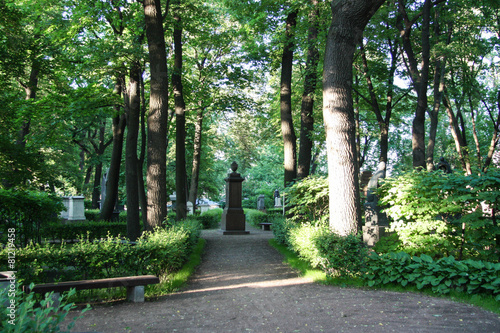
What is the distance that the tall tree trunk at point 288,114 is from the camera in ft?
47.3

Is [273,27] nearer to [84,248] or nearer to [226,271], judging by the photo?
[226,271]

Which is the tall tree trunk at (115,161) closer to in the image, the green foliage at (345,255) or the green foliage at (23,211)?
the green foliage at (23,211)

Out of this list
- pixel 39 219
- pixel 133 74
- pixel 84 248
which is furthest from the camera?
pixel 133 74

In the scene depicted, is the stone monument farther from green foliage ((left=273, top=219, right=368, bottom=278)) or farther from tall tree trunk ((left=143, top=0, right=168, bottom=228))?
green foliage ((left=273, top=219, right=368, bottom=278))

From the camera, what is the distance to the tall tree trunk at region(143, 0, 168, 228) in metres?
9.70

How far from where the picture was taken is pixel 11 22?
1176 cm

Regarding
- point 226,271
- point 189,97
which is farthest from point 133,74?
point 226,271

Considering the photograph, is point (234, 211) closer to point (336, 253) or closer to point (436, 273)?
point (336, 253)

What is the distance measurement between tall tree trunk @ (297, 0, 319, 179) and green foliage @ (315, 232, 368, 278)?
19.3ft

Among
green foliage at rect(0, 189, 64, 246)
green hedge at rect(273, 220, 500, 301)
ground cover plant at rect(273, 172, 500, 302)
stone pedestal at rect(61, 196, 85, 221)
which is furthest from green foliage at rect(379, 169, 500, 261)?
stone pedestal at rect(61, 196, 85, 221)

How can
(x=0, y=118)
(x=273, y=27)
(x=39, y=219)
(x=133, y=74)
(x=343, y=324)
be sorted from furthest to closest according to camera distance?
1. (x=273, y=27)
2. (x=133, y=74)
3. (x=0, y=118)
4. (x=39, y=219)
5. (x=343, y=324)

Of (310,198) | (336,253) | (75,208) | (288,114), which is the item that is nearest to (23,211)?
(310,198)

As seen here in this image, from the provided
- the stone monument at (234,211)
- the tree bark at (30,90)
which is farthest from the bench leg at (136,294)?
the stone monument at (234,211)

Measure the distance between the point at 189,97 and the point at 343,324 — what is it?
1546cm
